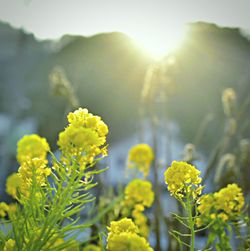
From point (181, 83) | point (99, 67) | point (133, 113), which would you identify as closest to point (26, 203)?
point (181, 83)

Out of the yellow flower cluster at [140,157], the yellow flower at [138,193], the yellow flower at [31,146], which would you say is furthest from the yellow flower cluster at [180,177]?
Result: the yellow flower cluster at [140,157]

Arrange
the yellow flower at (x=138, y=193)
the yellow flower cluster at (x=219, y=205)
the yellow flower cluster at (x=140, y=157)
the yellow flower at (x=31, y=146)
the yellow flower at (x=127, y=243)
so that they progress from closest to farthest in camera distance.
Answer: the yellow flower at (x=127, y=243), the yellow flower cluster at (x=219, y=205), the yellow flower at (x=31, y=146), the yellow flower at (x=138, y=193), the yellow flower cluster at (x=140, y=157)

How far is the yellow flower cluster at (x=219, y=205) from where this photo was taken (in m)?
0.89

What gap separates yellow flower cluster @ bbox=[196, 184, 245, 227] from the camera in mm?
892

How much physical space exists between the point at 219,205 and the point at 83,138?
36 centimetres

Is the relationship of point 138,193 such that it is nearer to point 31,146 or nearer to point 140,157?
point 140,157

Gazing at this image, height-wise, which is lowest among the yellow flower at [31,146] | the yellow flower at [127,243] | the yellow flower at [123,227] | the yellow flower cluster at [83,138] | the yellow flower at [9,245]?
the yellow flower at [127,243]

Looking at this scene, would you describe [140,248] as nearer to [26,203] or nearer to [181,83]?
[26,203]

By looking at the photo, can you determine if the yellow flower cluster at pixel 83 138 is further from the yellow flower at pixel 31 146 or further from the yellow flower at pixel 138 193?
the yellow flower at pixel 138 193

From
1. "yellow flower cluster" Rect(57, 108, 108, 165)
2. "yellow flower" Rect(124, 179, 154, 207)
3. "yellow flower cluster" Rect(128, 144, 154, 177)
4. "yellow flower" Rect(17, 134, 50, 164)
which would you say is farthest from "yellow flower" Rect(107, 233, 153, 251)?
"yellow flower cluster" Rect(128, 144, 154, 177)

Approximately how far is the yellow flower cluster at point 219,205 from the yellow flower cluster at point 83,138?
0.86 ft

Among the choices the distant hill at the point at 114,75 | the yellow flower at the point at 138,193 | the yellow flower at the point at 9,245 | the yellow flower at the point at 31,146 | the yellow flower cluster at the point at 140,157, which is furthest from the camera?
the distant hill at the point at 114,75

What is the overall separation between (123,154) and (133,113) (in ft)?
1.27

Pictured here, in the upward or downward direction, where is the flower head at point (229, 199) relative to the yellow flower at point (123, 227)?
upward
